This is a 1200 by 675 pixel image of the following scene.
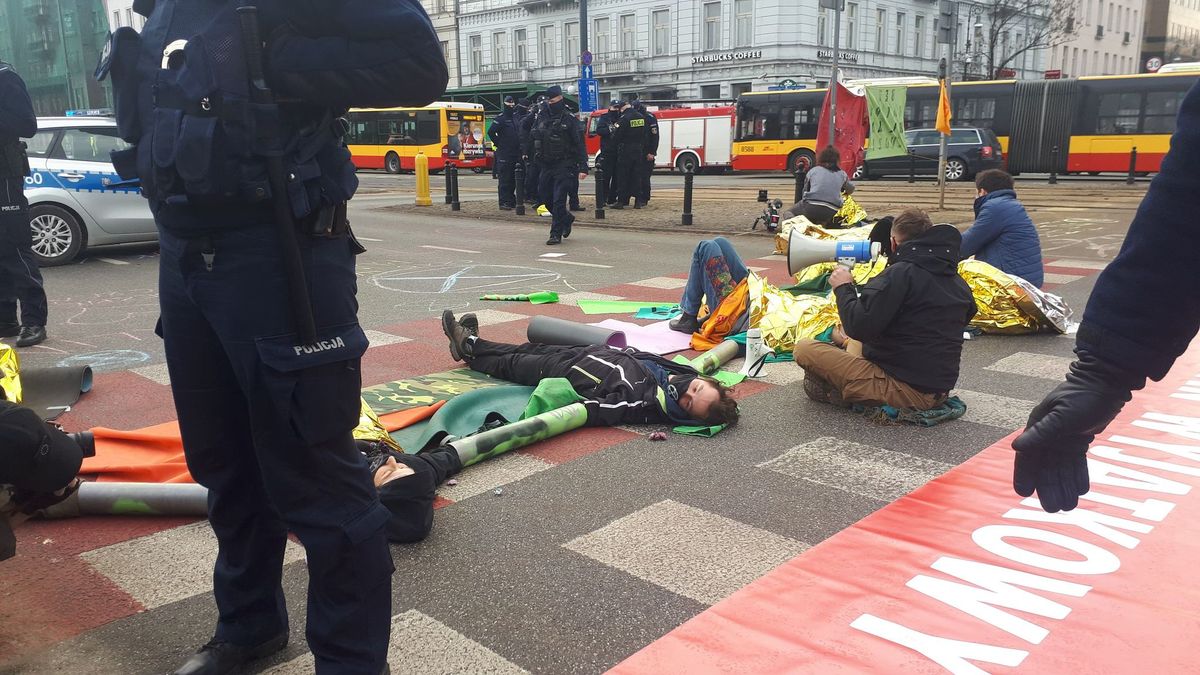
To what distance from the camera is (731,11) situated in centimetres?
4403

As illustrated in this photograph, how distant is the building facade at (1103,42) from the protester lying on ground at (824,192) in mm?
58156

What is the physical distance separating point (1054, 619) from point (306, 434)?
2.20 m

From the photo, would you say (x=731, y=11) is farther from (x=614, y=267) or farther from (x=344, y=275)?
(x=344, y=275)

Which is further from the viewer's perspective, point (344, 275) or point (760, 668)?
point (760, 668)

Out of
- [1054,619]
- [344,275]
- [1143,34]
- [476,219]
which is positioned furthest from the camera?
[1143,34]

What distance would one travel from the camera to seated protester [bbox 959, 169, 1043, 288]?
7.44m

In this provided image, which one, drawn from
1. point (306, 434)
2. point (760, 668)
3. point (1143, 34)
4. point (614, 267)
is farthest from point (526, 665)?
point (1143, 34)

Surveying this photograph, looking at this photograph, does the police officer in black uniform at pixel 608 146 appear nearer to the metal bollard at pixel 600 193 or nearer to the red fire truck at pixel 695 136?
the metal bollard at pixel 600 193

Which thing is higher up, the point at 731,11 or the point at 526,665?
the point at 731,11

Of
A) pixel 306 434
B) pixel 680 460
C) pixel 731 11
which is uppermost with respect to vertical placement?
pixel 731 11

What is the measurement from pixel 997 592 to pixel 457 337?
3.60m

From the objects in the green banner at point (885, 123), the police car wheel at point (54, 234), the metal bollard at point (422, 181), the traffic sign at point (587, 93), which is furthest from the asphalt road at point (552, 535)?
the traffic sign at point (587, 93)

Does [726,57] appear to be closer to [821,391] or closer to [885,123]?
[885,123]

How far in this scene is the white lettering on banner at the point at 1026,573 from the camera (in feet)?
8.25
